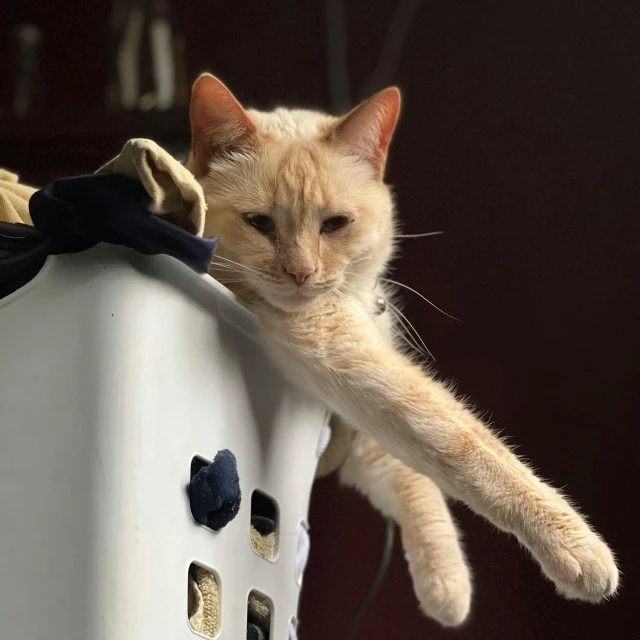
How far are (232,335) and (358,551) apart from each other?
0.98 m

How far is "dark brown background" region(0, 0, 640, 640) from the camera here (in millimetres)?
1519

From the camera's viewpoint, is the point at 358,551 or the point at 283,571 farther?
the point at 358,551

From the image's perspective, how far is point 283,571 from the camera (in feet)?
3.10

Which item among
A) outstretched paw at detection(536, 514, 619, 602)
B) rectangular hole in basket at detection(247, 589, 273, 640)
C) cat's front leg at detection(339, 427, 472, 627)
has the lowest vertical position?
cat's front leg at detection(339, 427, 472, 627)

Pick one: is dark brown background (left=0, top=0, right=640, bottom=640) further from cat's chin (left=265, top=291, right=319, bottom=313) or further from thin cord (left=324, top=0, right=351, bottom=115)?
cat's chin (left=265, top=291, right=319, bottom=313)

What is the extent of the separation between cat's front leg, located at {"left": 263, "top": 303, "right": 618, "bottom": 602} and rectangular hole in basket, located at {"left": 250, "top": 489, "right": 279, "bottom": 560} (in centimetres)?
16

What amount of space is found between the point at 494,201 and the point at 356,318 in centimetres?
85

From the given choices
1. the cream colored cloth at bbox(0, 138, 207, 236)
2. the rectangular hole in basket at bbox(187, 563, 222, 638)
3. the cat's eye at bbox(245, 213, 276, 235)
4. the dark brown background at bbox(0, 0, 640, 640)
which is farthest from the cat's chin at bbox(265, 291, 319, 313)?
the dark brown background at bbox(0, 0, 640, 640)

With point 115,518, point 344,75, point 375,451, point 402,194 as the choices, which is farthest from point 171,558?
point 344,75

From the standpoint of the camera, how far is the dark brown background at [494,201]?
152cm

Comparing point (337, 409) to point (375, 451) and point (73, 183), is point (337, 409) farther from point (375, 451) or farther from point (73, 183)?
point (73, 183)

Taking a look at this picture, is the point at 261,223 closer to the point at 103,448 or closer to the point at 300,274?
the point at 300,274

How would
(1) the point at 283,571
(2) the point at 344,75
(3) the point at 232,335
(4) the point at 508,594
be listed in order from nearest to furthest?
(3) the point at 232,335 < (1) the point at 283,571 < (4) the point at 508,594 < (2) the point at 344,75

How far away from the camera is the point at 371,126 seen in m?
1.08
